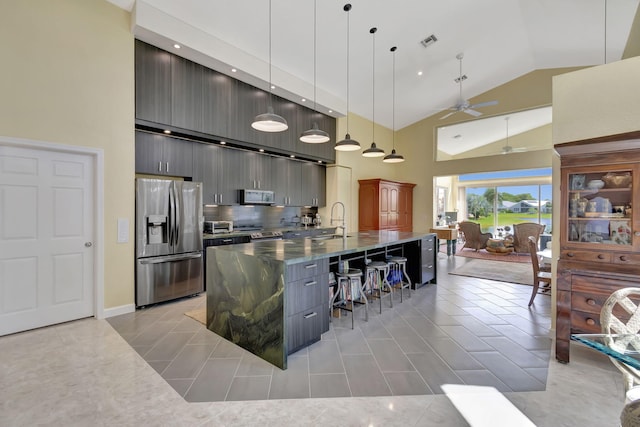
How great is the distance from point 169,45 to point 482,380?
5.02 m

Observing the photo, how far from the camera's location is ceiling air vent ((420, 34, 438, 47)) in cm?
518

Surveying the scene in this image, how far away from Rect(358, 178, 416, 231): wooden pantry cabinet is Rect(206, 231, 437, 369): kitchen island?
4379 millimetres

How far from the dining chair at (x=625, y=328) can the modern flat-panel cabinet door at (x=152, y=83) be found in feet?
15.4

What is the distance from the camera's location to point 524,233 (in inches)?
324

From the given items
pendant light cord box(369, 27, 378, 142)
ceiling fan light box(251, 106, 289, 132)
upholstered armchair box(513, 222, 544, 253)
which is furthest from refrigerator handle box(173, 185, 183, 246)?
upholstered armchair box(513, 222, 544, 253)

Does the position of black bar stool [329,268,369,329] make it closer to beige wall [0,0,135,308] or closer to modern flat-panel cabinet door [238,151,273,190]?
beige wall [0,0,135,308]

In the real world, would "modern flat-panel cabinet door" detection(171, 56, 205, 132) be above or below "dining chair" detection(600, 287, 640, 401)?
above

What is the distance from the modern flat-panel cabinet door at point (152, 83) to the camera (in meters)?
3.67

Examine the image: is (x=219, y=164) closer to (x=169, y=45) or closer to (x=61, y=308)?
(x=169, y=45)

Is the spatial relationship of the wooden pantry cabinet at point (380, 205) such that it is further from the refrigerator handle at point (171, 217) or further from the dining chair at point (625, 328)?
the dining chair at point (625, 328)

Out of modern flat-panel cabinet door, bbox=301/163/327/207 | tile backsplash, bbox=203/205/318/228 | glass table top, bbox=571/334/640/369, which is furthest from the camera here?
modern flat-panel cabinet door, bbox=301/163/327/207

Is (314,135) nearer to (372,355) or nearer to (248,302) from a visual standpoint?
(248,302)

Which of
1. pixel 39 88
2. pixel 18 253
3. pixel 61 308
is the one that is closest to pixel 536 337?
pixel 61 308

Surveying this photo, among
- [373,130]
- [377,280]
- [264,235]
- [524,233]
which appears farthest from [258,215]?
[524,233]
